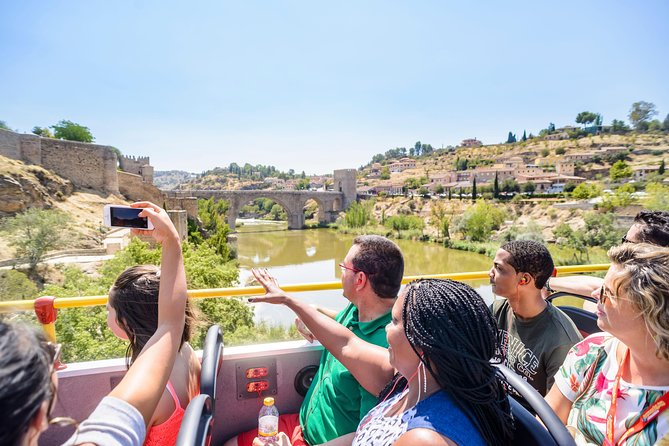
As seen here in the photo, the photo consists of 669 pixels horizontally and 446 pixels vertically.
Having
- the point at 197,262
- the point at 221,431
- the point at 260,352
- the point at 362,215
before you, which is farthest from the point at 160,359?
the point at 362,215

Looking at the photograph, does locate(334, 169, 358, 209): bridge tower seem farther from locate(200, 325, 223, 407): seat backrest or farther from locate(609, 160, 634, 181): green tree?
locate(200, 325, 223, 407): seat backrest

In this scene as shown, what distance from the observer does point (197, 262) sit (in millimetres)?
9742

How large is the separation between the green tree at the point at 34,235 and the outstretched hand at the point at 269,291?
12.7m

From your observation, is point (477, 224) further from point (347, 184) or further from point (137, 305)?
point (137, 305)

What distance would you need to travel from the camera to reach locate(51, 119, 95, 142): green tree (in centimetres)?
3894

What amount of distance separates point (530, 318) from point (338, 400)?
1.03 metres

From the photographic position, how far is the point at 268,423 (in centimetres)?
162

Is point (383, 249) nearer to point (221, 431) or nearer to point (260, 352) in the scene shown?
point (260, 352)

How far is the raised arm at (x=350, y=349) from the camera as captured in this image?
1.33m

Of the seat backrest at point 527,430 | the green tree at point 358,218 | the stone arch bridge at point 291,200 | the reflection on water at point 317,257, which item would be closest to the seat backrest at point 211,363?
the seat backrest at point 527,430

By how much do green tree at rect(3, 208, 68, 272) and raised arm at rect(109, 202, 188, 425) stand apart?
1311cm

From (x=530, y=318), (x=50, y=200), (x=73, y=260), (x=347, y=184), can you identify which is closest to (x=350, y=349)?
(x=530, y=318)

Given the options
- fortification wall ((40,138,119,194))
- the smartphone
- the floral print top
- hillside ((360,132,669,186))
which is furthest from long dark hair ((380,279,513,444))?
hillside ((360,132,669,186))

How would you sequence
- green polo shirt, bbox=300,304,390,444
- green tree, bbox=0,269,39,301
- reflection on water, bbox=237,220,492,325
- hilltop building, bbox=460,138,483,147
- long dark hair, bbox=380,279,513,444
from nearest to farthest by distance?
long dark hair, bbox=380,279,513,444 < green polo shirt, bbox=300,304,390,444 < green tree, bbox=0,269,39,301 < reflection on water, bbox=237,220,492,325 < hilltop building, bbox=460,138,483,147
